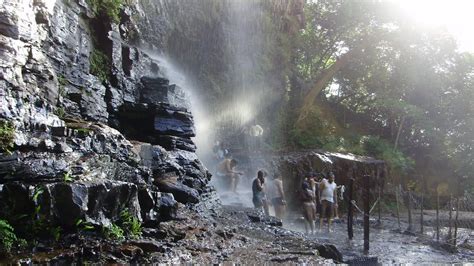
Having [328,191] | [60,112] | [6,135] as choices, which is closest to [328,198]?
[328,191]

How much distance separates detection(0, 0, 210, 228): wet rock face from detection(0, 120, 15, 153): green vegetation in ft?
0.38

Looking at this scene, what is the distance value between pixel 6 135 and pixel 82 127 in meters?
1.93

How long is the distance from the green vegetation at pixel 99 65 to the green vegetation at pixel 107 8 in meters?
1.29

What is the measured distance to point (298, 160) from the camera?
20.1 m

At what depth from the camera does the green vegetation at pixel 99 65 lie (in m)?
12.6

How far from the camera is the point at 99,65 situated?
1288 centimetres

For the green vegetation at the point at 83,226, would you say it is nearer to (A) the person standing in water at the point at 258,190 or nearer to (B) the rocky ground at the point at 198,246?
(B) the rocky ground at the point at 198,246

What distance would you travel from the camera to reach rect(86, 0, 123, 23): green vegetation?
13.2 metres

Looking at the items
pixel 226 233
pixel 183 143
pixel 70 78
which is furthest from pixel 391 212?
pixel 70 78

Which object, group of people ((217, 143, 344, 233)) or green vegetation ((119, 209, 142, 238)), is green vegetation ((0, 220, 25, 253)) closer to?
green vegetation ((119, 209, 142, 238))

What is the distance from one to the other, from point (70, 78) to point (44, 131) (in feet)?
12.6

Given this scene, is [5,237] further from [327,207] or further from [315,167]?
[315,167]

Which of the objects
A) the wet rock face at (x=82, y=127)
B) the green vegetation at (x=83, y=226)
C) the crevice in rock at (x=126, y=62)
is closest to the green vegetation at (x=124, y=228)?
the wet rock face at (x=82, y=127)

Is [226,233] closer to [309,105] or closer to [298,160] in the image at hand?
[298,160]
